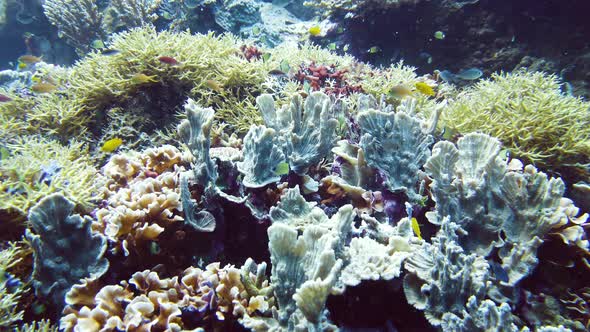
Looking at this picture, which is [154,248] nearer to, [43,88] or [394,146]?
[394,146]

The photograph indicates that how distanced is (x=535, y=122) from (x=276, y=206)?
138 inches

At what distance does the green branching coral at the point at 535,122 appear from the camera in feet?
12.2

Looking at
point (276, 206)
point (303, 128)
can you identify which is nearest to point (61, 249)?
point (276, 206)

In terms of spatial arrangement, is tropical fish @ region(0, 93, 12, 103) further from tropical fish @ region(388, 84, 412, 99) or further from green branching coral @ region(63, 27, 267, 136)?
tropical fish @ region(388, 84, 412, 99)

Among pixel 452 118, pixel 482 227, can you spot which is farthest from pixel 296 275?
pixel 452 118

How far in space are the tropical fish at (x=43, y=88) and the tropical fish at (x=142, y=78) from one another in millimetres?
1431

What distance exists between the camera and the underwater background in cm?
203

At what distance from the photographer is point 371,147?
112 inches

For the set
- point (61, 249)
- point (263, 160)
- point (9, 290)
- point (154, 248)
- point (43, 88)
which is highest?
point (263, 160)

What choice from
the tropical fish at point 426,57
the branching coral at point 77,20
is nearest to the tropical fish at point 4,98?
the branching coral at point 77,20

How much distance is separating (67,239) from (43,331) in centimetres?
59

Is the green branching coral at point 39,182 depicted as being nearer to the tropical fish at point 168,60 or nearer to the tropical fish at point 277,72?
the tropical fish at point 168,60

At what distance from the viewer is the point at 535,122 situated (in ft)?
12.8

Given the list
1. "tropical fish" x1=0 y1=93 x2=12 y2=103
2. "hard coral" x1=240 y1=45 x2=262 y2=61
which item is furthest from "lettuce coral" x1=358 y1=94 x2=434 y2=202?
"tropical fish" x1=0 y1=93 x2=12 y2=103
